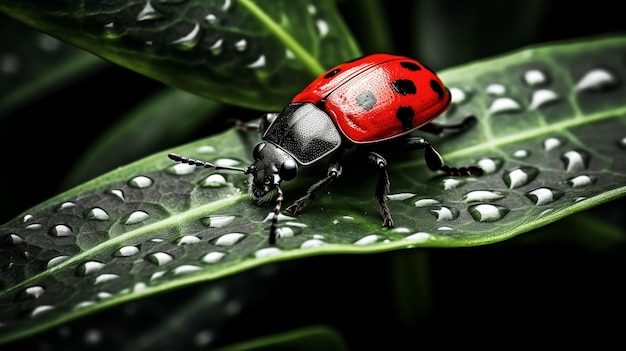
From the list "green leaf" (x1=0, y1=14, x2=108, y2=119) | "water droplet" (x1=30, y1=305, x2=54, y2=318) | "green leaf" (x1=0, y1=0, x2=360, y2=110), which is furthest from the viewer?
"green leaf" (x1=0, y1=14, x2=108, y2=119)

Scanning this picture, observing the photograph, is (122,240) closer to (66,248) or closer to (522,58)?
(66,248)

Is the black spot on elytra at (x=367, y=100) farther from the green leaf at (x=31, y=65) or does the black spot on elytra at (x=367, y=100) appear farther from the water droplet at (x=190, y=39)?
the green leaf at (x=31, y=65)

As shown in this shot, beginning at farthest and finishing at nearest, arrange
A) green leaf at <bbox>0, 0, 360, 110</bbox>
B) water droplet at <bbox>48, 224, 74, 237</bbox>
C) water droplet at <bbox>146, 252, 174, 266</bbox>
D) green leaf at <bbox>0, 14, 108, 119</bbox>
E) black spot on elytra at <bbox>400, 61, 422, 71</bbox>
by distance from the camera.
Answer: green leaf at <bbox>0, 14, 108, 119</bbox> < black spot on elytra at <bbox>400, 61, 422, 71</bbox> < green leaf at <bbox>0, 0, 360, 110</bbox> < water droplet at <bbox>48, 224, 74, 237</bbox> < water droplet at <bbox>146, 252, 174, 266</bbox>

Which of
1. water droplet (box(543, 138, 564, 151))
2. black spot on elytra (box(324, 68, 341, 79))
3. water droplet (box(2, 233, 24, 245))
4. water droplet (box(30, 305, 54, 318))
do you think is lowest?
water droplet (box(30, 305, 54, 318))

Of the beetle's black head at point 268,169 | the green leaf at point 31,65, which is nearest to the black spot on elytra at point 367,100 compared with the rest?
the beetle's black head at point 268,169

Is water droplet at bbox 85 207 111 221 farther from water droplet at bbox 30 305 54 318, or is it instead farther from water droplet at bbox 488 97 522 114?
water droplet at bbox 488 97 522 114

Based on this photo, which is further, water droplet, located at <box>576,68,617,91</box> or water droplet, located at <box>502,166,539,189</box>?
water droplet, located at <box>576,68,617,91</box>

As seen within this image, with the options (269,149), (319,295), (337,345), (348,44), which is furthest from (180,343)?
(348,44)

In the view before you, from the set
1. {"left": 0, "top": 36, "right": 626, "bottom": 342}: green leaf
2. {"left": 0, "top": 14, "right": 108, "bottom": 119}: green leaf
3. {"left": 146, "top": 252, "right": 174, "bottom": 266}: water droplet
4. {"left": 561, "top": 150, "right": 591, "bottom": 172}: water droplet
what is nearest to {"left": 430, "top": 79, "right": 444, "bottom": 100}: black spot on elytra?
{"left": 0, "top": 36, "right": 626, "bottom": 342}: green leaf
